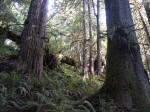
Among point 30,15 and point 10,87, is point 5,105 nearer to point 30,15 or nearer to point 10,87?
point 10,87

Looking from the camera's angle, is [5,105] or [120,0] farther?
[120,0]

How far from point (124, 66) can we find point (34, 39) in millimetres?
4113

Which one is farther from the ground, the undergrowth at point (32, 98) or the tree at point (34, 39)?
the tree at point (34, 39)

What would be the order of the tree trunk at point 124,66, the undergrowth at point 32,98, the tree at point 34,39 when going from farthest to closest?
the tree at point 34,39 → the tree trunk at point 124,66 → the undergrowth at point 32,98

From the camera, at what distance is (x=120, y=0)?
443 cm

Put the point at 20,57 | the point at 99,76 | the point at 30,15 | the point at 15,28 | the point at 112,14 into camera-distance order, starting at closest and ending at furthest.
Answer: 1. the point at 112,14
2. the point at 20,57
3. the point at 30,15
4. the point at 15,28
5. the point at 99,76

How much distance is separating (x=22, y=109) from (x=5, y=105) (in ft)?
1.27

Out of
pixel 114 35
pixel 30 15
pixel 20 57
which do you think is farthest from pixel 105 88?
pixel 30 15

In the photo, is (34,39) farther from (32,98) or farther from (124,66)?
(124,66)

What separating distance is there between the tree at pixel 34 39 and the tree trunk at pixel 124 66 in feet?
10.3

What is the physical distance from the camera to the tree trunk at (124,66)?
373 cm

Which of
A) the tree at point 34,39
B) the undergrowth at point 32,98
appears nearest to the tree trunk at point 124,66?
the undergrowth at point 32,98

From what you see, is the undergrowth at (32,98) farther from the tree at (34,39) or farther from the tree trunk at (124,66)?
the tree trunk at (124,66)

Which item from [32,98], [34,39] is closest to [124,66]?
[32,98]
